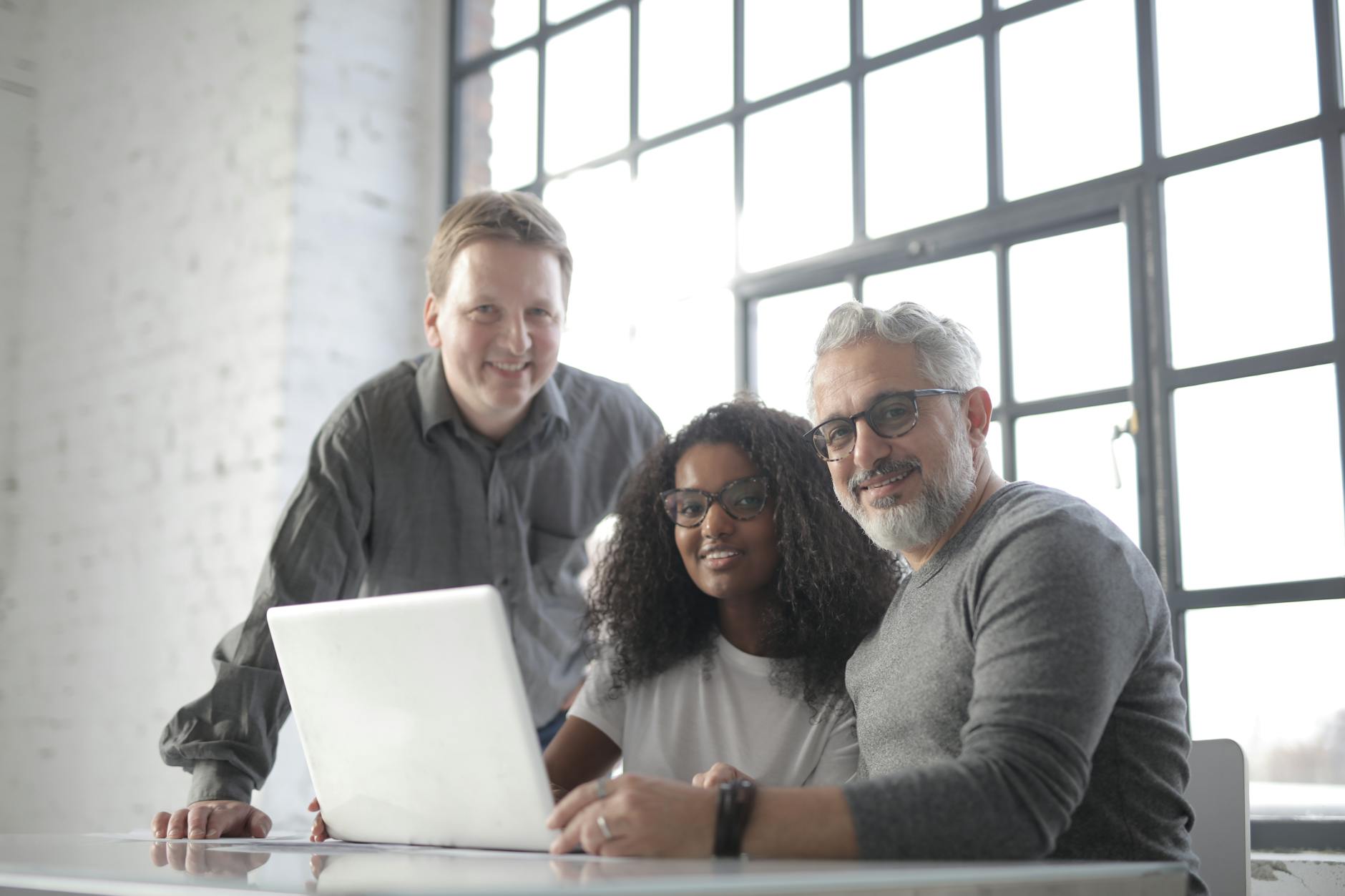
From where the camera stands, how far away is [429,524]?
8.50 feet

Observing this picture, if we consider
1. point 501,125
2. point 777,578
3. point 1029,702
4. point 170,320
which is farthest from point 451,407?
point 170,320

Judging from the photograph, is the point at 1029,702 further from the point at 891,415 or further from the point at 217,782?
the point at 217,782

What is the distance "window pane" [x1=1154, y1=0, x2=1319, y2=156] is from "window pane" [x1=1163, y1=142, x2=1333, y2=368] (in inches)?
3.3

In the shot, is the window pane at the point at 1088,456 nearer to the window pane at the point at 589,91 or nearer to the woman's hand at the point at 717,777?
the woman's hand at the point at 717,777

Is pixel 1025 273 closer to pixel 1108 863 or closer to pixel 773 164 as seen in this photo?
pixel 773 164

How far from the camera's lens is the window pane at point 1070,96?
2943mm

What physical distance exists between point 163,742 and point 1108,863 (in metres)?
1.56

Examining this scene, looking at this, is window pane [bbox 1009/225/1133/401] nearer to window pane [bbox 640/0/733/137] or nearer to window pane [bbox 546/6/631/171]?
window pane [bbox 640/0/733/137]

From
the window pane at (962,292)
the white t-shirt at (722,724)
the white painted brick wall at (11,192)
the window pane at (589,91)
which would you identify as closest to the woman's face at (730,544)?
the white t-shirt at (722,724)

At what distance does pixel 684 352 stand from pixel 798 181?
59 cm

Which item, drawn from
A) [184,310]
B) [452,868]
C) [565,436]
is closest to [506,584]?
[565,436]

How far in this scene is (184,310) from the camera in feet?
15.1

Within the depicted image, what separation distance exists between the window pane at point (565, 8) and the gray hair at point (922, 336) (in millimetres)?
2700

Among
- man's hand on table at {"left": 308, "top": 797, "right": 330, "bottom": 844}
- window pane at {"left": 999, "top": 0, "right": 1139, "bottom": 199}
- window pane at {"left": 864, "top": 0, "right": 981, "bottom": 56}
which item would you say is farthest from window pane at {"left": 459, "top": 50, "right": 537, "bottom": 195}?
man's hand on table at {"left": 308, "top": 797, "right": 330, "bottom": 844}
